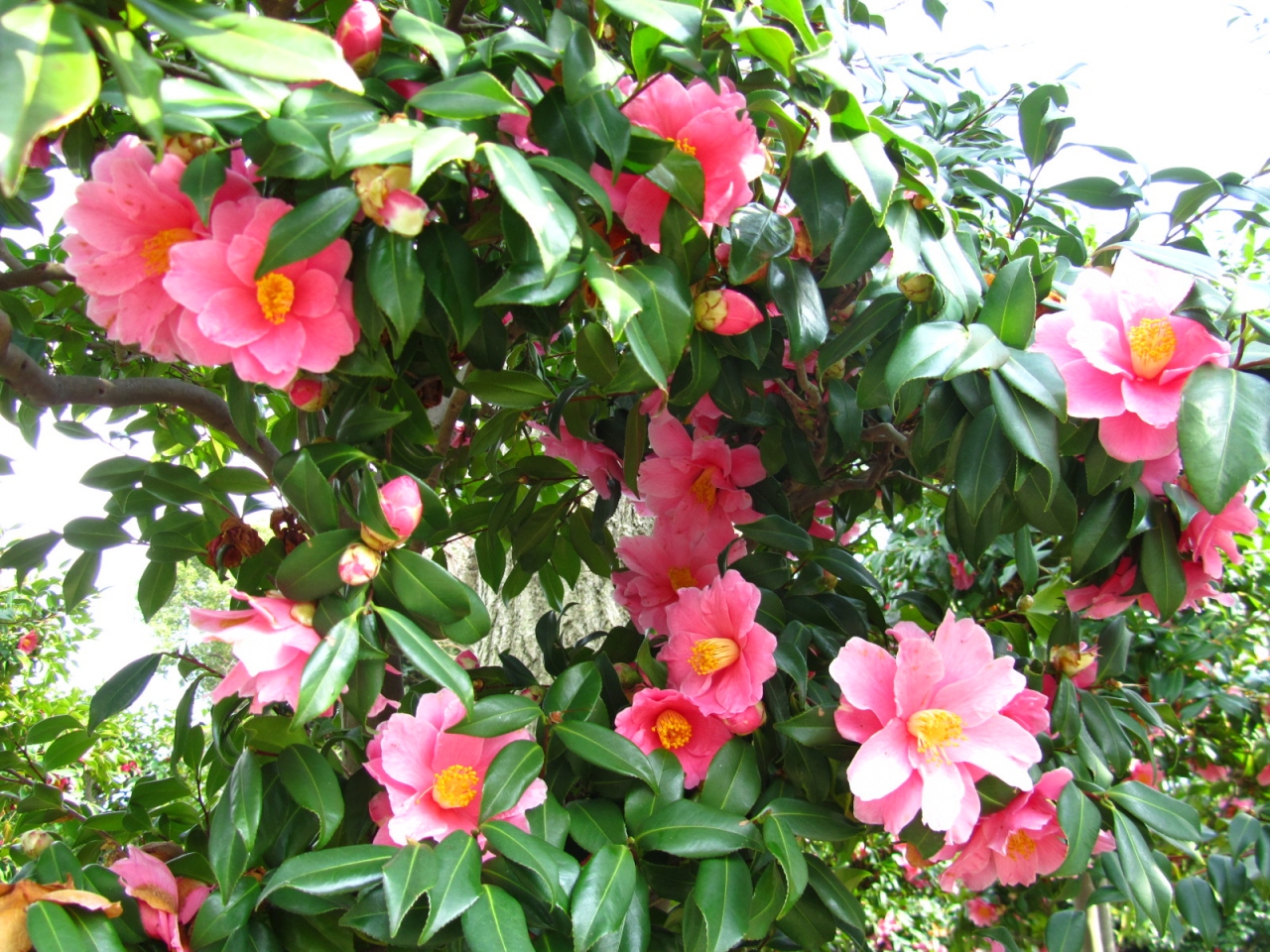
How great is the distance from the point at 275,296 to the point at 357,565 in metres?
0.18

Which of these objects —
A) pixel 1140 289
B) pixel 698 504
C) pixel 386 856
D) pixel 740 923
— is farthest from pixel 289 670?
pixel 1140 289

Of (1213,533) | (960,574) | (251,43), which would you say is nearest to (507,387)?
(251,43)

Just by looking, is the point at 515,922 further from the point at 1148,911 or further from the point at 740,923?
the point at 1148,911

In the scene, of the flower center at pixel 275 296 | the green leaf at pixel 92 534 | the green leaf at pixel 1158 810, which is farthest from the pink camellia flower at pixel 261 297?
the green leaf at pixel 1158 810

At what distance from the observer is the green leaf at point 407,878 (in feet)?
1.78

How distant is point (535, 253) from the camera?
0.54m

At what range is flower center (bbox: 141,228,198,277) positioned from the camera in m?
0.58

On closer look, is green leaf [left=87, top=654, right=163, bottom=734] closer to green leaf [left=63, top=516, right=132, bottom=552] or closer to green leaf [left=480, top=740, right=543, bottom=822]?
green leaf [left=63, top=516, right=132, bottom=552]

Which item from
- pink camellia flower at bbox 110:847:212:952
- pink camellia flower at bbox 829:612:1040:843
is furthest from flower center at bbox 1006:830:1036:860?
pink camellia flower at bbox 110:847:212:952

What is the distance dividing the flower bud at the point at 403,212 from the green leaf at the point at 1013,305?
1.35 ft

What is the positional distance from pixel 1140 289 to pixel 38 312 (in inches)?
53.5

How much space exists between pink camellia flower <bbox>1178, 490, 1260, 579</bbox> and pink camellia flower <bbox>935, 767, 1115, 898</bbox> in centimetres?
22

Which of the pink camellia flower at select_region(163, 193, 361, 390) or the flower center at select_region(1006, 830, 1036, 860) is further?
the flower center at select_region(1006, 830, 1036, 860)

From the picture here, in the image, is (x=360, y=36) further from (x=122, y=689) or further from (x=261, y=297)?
(x=122, y=689)
